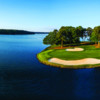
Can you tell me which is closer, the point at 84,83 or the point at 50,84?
the point at 50,84

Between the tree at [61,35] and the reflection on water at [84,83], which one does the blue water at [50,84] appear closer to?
the reflection on water at [84,83]

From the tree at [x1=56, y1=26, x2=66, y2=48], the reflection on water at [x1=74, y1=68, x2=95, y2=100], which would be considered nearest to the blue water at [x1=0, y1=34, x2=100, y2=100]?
the reflection on water at [x1=74, y1=68, x2=95, y2=100]

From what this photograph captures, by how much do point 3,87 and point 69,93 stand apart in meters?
10.1

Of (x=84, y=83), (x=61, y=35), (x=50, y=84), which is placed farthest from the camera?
(x=61, y=35)

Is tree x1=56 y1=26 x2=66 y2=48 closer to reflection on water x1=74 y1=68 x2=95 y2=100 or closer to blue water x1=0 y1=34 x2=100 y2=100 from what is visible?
blue water x1=0 y1=34 x2=100 y2=100

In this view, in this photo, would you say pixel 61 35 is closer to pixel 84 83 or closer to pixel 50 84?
pixel 84 83

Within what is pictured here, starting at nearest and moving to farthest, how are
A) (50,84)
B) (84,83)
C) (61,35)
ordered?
(50,84) → (84,83) → (61,35)

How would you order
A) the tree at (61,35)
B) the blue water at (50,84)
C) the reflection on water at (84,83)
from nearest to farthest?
the blue water at (50,84) → the reflection on water at (84,83) → the tree at (61,35)

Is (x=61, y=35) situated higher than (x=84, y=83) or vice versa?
(x=61, y=35)

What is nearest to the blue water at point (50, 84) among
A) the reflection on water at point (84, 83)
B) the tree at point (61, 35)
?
the reflection on water at point (84, 83)

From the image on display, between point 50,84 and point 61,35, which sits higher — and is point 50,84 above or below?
below

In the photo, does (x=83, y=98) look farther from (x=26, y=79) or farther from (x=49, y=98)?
(x=26, y=79)

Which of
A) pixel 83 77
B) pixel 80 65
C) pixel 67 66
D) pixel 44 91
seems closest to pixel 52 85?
pixel 44 91

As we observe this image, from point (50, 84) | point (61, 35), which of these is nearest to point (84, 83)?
point (50, 84)
